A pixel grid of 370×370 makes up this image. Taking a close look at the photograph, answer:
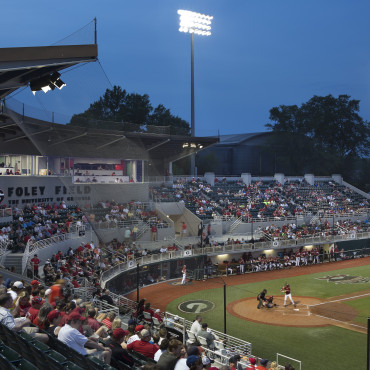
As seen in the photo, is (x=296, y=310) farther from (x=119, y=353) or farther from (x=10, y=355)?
(x=10, y=355)

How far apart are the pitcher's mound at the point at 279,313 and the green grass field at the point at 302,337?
0.57 meters

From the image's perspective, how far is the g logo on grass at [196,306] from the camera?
2185 cm

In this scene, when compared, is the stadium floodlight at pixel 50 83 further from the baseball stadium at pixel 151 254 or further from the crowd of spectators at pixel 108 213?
the crowd of spectators at pixel 108 213

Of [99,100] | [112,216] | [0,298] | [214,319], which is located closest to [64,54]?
[99,100]

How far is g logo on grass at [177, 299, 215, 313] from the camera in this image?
21847mm

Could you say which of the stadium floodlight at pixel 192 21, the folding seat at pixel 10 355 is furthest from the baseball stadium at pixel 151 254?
the stadium floodlight at pixel 192 21

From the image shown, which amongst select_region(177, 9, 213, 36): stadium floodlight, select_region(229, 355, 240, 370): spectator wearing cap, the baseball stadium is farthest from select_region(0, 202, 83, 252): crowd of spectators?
select_region(177, 9, 213, 36): stadium floodlight

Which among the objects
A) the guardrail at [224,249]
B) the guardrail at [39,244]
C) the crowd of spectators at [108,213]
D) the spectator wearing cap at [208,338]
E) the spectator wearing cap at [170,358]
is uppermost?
the crowd of spectators at [108,213]

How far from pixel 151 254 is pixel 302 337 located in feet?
36.4

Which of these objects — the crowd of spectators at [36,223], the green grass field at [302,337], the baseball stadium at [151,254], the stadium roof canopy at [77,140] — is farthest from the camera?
the crowd of spectators at [36,223]

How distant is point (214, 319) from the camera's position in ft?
66.2

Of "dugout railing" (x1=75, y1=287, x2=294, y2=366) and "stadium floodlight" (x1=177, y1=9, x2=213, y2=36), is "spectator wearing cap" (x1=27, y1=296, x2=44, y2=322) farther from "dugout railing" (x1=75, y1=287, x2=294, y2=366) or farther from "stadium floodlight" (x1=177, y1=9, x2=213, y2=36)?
"stadium floodlight" (x1=177, y1=9, x2=213, y2=36)

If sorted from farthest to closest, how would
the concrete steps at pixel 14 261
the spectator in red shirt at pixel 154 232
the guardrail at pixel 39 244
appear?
the spectator in red shirt at pixel 154 232 < the concrete steps at pixel 14 261 < the guardrail at pixel 39 244

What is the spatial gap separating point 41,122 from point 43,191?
62.5 ft
